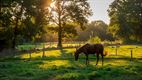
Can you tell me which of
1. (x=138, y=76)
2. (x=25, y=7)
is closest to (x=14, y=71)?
(x=138, y=76)

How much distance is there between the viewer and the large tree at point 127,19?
3679 inches

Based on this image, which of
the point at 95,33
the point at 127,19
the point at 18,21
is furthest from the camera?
the point at 95,33

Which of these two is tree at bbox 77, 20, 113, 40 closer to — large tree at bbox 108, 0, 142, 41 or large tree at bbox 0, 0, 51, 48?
large tree at bbox 108, 0, 142, 41

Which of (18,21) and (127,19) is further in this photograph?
(127,19)

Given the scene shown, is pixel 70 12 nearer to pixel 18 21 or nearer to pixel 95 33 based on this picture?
pixel 18 21

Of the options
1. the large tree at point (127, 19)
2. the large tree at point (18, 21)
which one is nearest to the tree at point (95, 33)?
the large tree at point (127, 19)

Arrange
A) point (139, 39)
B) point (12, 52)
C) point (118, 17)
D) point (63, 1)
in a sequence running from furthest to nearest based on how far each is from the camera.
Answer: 1. point (139, 39)
2. point (118, 17)
3. point (63, 1)
4. point (12, 52)

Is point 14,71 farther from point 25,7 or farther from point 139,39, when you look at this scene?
point 139,39

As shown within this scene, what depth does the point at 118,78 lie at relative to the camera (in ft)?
74.1

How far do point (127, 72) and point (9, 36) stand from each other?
36.9m

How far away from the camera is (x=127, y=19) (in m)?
93.6

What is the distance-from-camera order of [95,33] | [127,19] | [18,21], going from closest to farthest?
[18,21] → [127,19] → [95,33]

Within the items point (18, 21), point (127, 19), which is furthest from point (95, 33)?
point (18, 21)

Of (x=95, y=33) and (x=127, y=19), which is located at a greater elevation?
(x=127, y=19)
